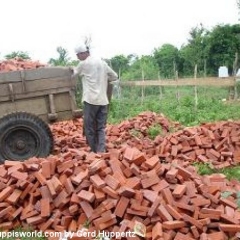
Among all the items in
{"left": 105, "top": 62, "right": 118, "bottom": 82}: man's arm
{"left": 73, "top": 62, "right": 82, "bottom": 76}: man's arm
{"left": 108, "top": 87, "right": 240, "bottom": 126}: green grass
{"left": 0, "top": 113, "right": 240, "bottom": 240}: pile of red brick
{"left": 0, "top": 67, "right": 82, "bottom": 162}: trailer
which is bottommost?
{"left": 108, "top": 87, "right": 240, "bottom": 126}: green grass

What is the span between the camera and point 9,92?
7.39 metres

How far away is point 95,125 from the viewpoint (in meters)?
7.51

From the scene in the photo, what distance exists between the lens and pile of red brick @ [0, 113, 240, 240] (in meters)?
4.48

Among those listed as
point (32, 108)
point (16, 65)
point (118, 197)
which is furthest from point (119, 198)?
point (16, 65)

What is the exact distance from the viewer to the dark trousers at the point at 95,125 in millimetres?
7320

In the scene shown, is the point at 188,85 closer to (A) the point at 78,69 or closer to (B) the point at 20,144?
(A) the point at 78,69

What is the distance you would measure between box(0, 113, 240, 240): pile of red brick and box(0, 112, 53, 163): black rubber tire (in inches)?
54.4

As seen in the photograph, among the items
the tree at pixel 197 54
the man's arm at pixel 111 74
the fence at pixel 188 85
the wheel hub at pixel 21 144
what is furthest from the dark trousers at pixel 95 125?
the tree at pixel 197 54

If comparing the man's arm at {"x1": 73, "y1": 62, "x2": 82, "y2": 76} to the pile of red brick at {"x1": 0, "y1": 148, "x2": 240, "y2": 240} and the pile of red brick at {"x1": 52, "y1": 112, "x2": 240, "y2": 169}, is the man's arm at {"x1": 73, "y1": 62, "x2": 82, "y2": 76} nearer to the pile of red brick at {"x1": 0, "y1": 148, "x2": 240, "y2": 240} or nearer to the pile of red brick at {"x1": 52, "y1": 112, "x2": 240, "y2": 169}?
the pile of red brick at {"x1": 52, "y1": 112, "x2": 240, "y2": 169}

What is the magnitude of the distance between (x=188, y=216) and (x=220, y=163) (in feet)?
10.1

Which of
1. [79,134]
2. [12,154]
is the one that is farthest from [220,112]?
[12,154]

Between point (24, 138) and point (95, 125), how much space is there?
1083mm

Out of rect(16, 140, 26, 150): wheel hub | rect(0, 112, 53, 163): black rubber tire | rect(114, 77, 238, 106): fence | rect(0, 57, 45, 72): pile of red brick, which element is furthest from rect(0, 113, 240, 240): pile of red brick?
rect(114, 77, 238, 106): fence

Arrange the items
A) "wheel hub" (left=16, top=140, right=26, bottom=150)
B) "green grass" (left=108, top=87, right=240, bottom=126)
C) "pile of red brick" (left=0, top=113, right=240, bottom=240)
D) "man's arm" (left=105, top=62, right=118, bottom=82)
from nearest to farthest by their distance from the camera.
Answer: "pile of red brick" (left=0, top=113, right=240, bottom=240) < "wheel hub" (left=16, top=140, right=26, bottom=150) < "man's arm" (left=105, top=62, right=118, bottom=82) < "green grass" (left=108, top=87, right=240, bottom=126)
